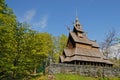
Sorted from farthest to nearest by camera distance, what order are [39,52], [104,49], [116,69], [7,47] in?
[104,49]
[116,69]
[39,52]
[7,47]

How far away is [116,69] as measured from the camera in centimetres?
3631

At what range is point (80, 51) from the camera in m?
42.0

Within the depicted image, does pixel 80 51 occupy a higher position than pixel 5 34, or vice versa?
pixel 5 34

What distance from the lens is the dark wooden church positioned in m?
40.8

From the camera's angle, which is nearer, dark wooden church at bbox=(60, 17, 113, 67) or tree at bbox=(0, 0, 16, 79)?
tree at bbox=(0, 0, 16, 79)

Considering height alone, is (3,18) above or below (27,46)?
above

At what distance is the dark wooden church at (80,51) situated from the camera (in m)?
40.8

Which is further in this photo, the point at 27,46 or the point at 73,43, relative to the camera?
the point at 73,43

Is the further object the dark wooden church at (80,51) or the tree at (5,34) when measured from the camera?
the dark wooden church at (80,51)

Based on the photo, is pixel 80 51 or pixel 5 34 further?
pixel 80 51

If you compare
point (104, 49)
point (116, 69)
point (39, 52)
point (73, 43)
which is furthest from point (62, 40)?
point (39, 52)

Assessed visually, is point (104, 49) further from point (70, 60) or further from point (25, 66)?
point (25, 66)

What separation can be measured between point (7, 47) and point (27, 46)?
6900 mm

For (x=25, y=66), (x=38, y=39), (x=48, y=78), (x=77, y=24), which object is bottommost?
(x=48, y=78)
